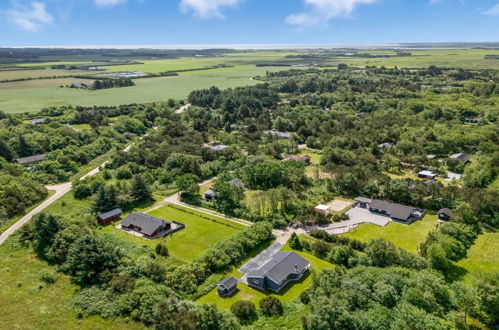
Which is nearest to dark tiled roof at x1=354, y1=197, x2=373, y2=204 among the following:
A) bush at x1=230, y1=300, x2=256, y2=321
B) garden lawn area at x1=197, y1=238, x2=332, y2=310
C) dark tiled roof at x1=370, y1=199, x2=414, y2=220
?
dark tiled roof at x1=370, y1=199, x2=414, y2=220

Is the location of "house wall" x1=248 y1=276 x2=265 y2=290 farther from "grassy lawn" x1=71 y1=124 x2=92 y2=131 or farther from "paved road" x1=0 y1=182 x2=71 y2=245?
"grassy lawn" x1=71 y1=124 x2=92 y2=131

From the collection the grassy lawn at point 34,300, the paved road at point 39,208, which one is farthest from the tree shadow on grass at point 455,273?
the paved road at point 39,208

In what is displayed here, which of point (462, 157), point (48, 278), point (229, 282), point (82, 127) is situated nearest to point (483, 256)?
point (229, 282)

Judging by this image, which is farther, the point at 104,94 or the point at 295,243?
the point at 104,94

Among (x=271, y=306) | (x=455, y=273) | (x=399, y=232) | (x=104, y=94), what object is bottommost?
(x=399, y=232)

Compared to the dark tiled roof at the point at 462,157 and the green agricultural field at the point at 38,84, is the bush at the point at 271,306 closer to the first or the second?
the dark tiled roof at the point at 462,157

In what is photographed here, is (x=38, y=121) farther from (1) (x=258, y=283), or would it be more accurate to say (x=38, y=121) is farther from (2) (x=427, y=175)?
(2) (x=427, y=175)
